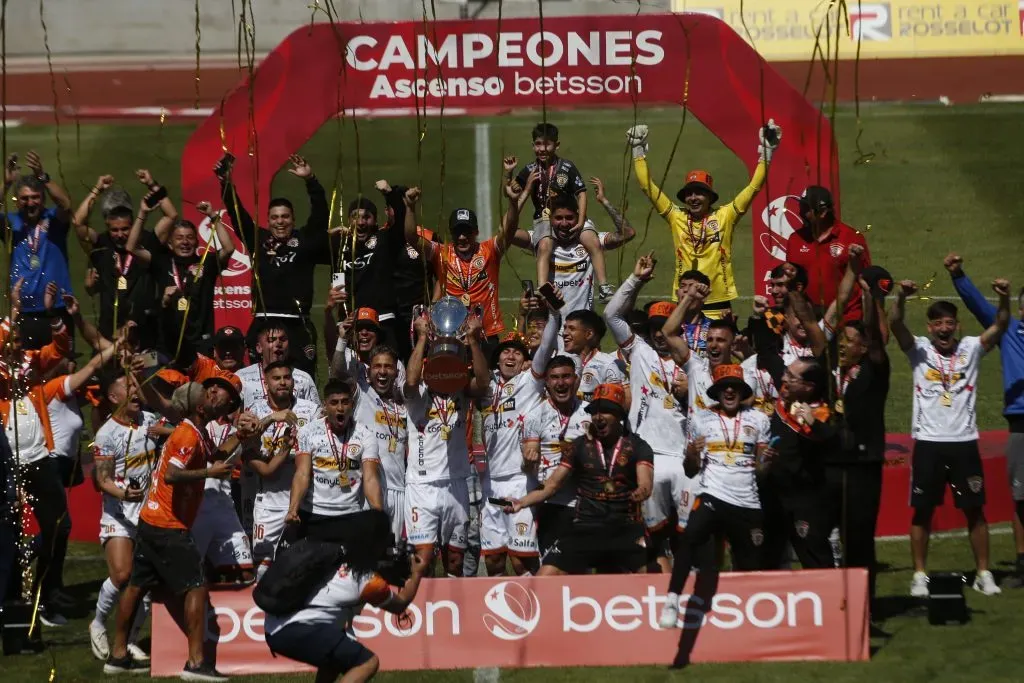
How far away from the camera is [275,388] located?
10.9m

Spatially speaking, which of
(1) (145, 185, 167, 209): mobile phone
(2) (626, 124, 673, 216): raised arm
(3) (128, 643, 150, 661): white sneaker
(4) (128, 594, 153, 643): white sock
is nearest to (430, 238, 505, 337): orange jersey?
(2) (626, 124, 673, 216): raised arm

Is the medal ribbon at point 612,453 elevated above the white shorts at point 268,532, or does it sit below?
above

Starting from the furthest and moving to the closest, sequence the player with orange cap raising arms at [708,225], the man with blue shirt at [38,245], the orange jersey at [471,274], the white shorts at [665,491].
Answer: the man with blue shirt at [38,245]
the player with orange cap raising arms at [708,225]
the orange jersey at [471,274]
the white shorts at [665,491]

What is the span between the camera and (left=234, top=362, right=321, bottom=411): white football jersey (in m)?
11.2

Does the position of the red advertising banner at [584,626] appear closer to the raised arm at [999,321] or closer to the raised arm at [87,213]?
the raised arm at [999,321]

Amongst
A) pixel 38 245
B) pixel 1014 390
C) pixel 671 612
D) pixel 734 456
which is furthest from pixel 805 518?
pixel 38 245

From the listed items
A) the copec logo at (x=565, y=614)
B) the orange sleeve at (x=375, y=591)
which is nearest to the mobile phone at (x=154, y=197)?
the copec logo at (x=565, y=614)

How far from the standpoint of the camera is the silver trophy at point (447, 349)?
1084 cm

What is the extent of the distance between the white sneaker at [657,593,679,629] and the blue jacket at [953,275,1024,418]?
309 centimetres

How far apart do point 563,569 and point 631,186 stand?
14363 millimetres

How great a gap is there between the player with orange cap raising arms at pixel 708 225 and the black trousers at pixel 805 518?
238 centimetres

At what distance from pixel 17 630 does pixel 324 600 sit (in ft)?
9.69

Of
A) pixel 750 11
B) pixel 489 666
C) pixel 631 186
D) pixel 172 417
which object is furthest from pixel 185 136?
pixel 489 666

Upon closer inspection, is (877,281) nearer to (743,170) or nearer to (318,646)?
(318,646)
